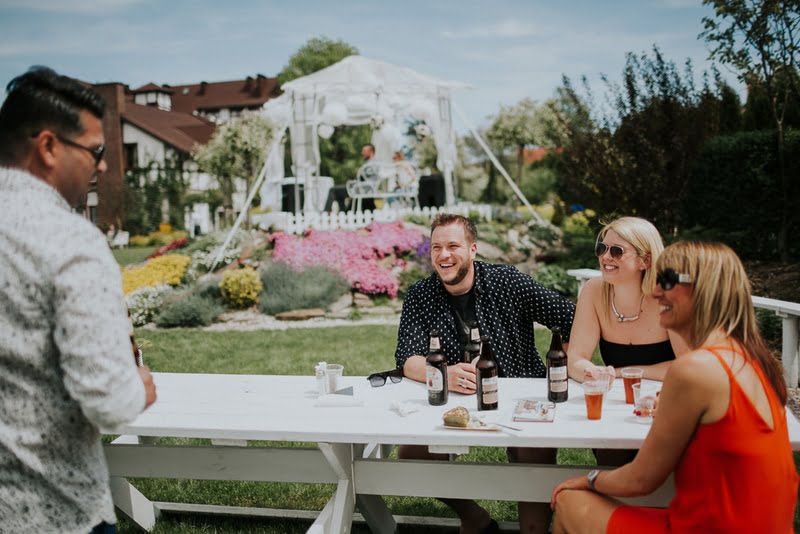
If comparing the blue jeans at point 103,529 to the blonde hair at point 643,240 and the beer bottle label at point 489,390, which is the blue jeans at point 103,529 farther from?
the blonde hair at point 643,240

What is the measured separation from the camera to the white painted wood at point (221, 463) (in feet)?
9.90

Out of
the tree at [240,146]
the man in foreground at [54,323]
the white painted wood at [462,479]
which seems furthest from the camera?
the tree at [240,146]

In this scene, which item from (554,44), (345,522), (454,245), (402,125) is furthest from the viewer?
(554,44)

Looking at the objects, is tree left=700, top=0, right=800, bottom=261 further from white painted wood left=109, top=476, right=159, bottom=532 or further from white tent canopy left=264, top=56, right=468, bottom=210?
white painted wood left=109, top=476, right=159, bottom=532

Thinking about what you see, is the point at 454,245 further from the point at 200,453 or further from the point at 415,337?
the point at 200,453

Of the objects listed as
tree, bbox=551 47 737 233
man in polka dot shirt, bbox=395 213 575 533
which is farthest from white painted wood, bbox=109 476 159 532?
tree, bbox=551 47 737 233

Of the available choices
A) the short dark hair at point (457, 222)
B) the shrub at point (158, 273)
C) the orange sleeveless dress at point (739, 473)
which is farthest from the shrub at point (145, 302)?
the orange sleeveless dress at point (739, 473)

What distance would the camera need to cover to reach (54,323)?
1.58 meters

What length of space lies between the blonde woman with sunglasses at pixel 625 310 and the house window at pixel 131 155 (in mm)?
36739

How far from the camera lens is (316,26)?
34688mm

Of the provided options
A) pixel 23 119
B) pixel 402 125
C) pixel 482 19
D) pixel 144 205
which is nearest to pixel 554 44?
pixel 482 19

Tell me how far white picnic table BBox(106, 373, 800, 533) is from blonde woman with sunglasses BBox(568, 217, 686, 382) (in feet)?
0.81

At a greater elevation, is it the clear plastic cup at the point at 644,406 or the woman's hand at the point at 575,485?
the clear plastic cup at the point at 644,406

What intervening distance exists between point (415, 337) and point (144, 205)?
30.6 m
